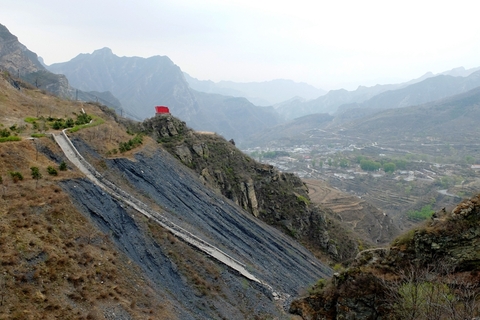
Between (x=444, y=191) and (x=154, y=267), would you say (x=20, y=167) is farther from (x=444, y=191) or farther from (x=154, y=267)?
(x=444, y=191)

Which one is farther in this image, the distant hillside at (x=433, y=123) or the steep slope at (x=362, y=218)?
the distant hillside at (x=433, y=123)

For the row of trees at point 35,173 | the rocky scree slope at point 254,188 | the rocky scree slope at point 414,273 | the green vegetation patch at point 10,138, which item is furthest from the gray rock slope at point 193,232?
the rocky scree slope at point 414,273

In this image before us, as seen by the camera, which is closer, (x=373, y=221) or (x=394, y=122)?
(x=373, y=221)

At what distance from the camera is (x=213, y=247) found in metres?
21.6

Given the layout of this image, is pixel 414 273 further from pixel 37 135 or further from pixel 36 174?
pixel 37 135

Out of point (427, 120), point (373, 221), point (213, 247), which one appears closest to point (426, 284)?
point (213, 247)

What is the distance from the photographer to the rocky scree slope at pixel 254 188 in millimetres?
36375

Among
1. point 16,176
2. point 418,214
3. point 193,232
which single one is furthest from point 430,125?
point 16,176

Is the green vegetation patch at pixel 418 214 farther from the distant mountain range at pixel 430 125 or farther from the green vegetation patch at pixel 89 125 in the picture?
the distant mountain range at pixel 430 125

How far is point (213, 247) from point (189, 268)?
3435mm

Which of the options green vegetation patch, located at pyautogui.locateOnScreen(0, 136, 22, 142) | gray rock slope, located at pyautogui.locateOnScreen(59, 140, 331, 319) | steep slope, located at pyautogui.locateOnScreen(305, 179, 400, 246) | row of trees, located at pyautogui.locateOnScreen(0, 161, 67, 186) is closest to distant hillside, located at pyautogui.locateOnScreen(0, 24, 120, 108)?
steep slope, located at pyautogui.locateOnScreen(305, 179, 400, 246)

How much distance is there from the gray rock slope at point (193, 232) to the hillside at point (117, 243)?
72 mm

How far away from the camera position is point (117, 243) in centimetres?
1678

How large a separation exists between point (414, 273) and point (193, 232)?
42.9ft
